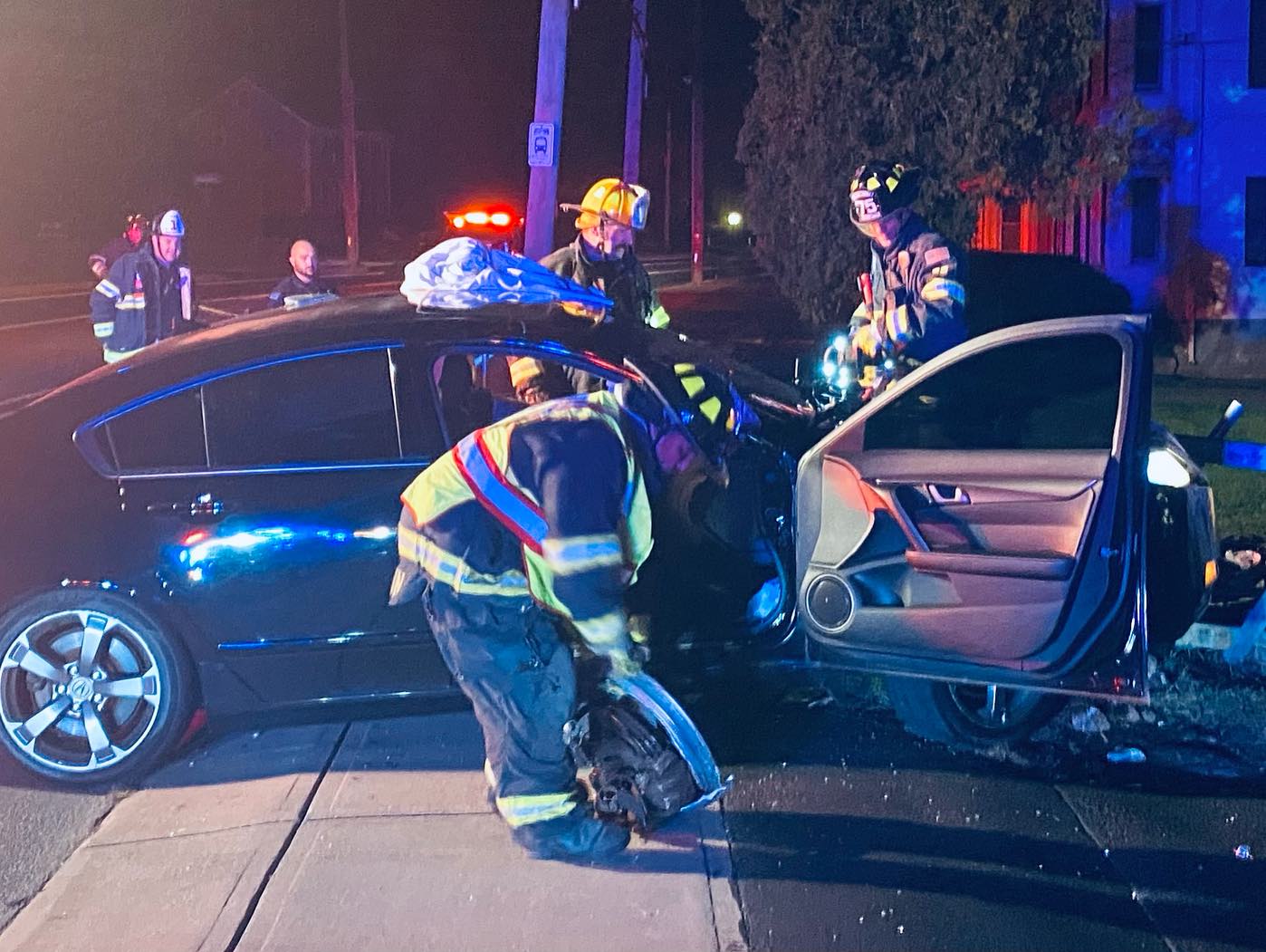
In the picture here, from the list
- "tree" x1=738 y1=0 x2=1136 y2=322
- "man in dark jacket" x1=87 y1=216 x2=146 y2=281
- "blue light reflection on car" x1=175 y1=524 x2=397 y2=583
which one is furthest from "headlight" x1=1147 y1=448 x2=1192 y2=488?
"tree" x1=738 y1=0 x2=1136 y2=322

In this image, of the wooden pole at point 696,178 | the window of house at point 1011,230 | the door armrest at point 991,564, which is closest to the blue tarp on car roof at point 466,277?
the door armrest at point 991,564

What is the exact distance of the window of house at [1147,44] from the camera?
1950cm

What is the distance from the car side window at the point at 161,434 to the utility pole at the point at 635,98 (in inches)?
593

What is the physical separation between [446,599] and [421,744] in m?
1.23

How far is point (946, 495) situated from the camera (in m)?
4.10

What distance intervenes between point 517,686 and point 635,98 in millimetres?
18317

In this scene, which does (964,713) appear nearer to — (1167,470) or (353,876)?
(1167,470)

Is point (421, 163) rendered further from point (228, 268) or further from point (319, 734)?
point (319, 734)

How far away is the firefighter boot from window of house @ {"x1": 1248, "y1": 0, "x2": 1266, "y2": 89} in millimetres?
18081

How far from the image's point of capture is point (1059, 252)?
2112cm

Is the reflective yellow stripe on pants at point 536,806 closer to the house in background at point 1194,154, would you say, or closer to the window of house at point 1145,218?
the house in background at point 1194,154

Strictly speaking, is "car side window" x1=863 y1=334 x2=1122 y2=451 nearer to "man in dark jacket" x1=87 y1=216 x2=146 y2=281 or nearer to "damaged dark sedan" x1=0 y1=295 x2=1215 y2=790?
"damaged dark sedan" x1=0 y1=295 x2=1215 y2=790

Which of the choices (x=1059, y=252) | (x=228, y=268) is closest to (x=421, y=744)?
(x=1059, y=252)

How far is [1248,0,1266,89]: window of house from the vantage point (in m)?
18.8
